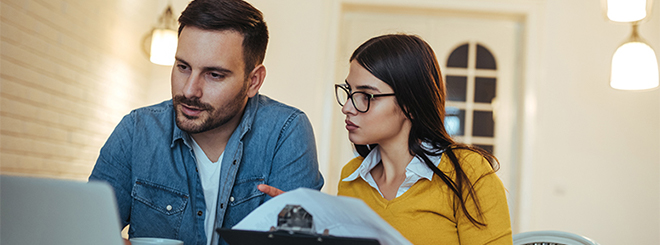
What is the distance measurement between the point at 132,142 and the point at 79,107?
4.59 ft

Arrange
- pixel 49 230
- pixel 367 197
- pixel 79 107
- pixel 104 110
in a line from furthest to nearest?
pixel 104 110 → pixel 79 107 → pixel 367 197 → pixel 49 230

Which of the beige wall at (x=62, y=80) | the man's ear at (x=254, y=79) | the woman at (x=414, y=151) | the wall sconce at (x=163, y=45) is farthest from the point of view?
the wall sconce at (x=163, y=45)

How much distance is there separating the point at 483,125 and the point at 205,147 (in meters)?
2.55

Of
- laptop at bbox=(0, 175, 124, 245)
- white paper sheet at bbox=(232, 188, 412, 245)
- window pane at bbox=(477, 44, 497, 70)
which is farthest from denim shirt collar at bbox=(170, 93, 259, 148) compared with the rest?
window pane at bbox=(477, 44, 497, 70)

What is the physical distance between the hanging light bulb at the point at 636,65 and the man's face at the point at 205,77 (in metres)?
1.81

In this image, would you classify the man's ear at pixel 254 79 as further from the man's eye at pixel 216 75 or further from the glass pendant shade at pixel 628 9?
the glass pendant shade at pixel 628 9

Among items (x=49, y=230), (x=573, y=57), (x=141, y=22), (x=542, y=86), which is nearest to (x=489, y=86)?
(x=542, y=86)

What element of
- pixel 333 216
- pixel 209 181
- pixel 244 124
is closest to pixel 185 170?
pixel 209 181

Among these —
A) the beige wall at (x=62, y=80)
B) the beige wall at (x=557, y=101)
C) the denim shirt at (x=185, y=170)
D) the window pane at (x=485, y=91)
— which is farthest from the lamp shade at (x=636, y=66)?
the beige wall at (x=62, y=80)

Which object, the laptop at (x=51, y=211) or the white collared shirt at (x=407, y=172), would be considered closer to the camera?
the laptop at (x=51, y=211)

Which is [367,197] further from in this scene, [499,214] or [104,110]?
[104,110]

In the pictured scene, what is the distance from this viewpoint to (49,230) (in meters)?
0.55

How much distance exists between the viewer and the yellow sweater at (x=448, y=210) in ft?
3.94

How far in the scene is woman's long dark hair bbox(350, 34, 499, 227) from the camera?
53.0 inches
